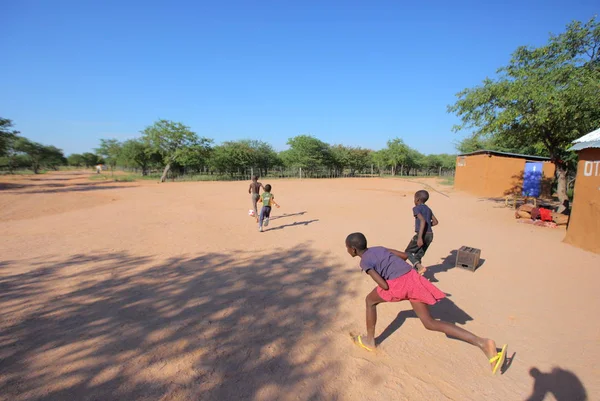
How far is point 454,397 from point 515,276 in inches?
139

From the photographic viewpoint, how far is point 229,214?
10.7 m

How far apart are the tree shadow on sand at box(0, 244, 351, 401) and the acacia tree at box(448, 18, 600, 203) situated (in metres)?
8.55

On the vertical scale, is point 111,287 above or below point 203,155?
below

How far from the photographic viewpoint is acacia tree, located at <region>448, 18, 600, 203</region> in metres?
8.22

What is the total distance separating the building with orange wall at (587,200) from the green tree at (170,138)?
3028 centimetres

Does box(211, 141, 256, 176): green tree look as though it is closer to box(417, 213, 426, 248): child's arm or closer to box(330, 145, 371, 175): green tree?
box(330, 145, 371, 175): green tree

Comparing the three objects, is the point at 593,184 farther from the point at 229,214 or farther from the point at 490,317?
the point at 229,214

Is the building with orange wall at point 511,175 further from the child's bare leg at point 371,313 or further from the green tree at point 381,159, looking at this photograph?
the green tree at point 381,159

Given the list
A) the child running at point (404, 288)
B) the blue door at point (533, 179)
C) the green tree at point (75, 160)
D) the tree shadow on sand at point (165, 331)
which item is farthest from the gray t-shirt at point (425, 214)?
the green tree at point (75, 160)

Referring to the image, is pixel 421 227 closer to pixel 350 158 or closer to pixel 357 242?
pixel 357 242

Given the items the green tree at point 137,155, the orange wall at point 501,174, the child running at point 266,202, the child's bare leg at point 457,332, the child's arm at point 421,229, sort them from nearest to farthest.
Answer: the child's bare leg at point 457,332 < the child's arm at point 421,229 < the child running at point 266,202 < the orange wall at point 501,174 < the green tree at point 137,155

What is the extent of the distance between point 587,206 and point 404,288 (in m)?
6.79

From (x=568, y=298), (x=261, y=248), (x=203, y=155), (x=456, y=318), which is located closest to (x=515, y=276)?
(x=568, y=298)

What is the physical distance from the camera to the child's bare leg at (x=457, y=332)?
247cm
